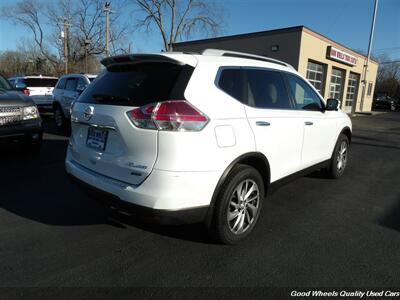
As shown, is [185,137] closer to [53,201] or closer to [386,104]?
[53,201]

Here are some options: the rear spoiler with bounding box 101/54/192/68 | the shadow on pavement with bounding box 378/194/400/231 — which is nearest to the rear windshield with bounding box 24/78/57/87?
the rear spoiler with bounding box 101/54/192/68

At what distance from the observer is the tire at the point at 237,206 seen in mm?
2924

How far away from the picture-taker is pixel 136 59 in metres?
3.05

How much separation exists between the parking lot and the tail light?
2.92 ft

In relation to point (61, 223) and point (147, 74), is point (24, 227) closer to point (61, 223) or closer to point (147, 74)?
point (61, 223)

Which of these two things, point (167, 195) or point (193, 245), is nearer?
point (167, 195)

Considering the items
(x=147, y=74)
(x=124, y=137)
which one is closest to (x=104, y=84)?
(x=147, y=74)

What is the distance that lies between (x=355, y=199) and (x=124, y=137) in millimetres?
3675

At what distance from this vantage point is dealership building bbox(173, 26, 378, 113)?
17812 mm

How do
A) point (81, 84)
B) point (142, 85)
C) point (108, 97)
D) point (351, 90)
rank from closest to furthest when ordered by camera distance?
point (142, 85) < point (108, 97) < point (81, 84) < point (351, 90)

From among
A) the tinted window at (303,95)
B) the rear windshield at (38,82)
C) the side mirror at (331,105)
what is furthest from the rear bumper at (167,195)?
the rear windshield at (38,82)

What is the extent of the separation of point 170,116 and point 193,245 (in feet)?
4.62

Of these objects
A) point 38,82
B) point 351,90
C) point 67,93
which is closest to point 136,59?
point 67,93

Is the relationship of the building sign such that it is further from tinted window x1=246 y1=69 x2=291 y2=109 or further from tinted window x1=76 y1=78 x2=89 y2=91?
tinted window x1=246 y1=69 x2=291 y2=109
